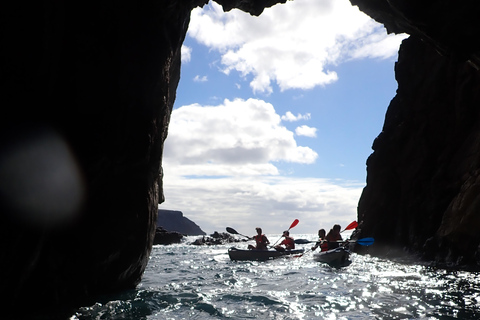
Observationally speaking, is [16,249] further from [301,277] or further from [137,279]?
[301,277]

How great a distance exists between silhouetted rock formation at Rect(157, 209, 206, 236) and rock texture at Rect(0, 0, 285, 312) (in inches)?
5883

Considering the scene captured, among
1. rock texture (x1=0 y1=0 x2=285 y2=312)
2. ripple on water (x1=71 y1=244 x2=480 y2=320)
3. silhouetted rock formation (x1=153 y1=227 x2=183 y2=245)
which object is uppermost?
rock texture (x1=0 y1=0 x2=285 y2=312)

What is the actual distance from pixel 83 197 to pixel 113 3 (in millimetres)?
4436

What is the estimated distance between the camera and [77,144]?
→ 6.69 metres

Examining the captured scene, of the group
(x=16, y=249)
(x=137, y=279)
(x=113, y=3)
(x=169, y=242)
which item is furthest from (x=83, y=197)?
(x=169, y=242)

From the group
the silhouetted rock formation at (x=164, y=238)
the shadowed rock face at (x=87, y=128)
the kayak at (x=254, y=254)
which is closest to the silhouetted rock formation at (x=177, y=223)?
the silhouetted rock formation at (x=164, y=238)

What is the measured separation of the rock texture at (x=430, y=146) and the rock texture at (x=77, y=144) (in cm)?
659

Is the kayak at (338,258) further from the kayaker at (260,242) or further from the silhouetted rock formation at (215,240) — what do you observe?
the silhouetted rock formation at (215,240)

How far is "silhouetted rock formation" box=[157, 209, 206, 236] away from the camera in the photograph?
15412cm

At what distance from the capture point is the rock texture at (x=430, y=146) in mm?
7758

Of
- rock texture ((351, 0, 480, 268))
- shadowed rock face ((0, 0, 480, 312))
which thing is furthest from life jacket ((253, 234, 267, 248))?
shadowed rock face ((0, 0, 480, 312))

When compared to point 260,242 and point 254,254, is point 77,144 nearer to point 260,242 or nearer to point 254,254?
point 254,254

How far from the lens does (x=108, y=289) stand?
7.80m

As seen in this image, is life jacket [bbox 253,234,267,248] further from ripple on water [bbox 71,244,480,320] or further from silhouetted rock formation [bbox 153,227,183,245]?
silhouetted rock formation [bbox 153,227,183,245]
